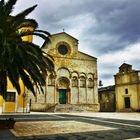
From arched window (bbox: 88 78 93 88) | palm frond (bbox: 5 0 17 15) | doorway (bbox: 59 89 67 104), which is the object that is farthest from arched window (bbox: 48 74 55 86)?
palm frond (bbox: 5 0 17 15)

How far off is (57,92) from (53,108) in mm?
3886

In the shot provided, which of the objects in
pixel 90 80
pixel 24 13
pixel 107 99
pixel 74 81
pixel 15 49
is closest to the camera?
pixel 15 49

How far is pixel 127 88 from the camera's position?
41.3m

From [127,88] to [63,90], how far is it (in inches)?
525

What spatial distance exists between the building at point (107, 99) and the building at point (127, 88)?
514 cm

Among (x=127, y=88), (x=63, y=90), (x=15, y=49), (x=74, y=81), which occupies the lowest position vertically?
(x=63, y=90)

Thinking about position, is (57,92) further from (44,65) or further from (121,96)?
(44,65)

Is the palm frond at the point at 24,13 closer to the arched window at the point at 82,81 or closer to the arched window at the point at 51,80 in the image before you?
the arched window at the point at 51,80

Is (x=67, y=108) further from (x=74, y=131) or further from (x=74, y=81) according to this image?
(x=74, y=131)

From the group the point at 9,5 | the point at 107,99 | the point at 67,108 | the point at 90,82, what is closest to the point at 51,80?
the point at 67,108

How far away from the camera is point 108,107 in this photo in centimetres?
4938

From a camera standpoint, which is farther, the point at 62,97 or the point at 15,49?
the point at 62,97

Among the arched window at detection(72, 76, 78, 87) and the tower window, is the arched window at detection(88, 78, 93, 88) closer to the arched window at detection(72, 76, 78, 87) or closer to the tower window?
the arched window at detection(72, 76, 78, 87)

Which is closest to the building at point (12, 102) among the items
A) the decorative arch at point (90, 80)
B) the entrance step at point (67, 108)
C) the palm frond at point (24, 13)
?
the entrance step at point (67, 108)
